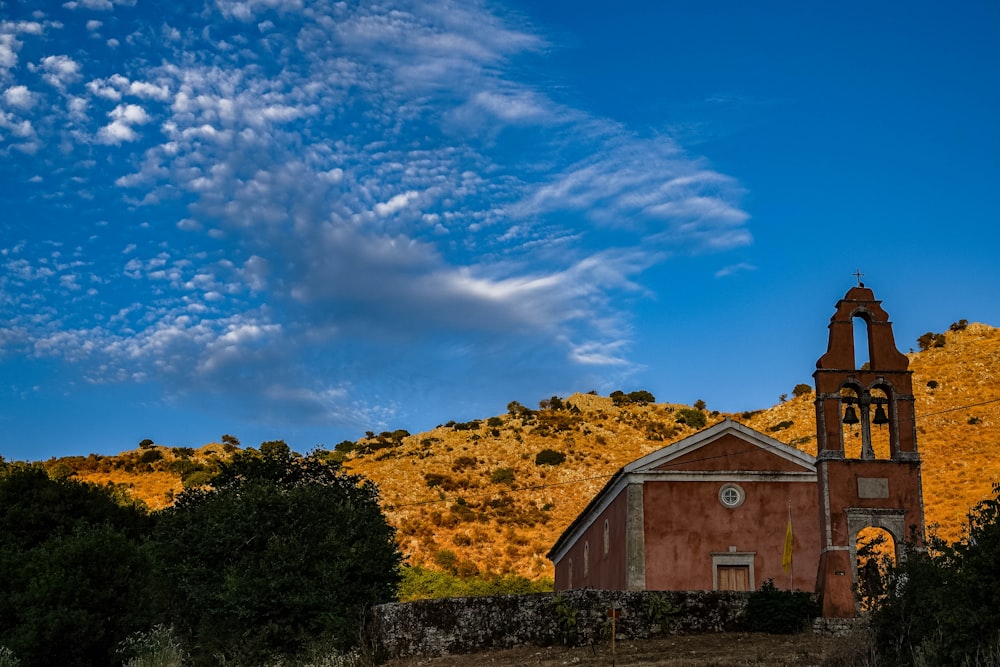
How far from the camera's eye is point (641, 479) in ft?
96.8

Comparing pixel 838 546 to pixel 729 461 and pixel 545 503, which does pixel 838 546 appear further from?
pixel 545 503

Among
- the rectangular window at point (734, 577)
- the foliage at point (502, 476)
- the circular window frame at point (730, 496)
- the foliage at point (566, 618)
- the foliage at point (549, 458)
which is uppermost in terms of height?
the foliage at point (549, 458)

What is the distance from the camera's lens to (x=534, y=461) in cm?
7712

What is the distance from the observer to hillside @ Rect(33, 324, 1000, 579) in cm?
5847

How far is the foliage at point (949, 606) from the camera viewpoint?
11.0 m

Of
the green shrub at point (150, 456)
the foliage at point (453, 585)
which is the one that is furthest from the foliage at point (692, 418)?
the green shrub at point (150, 456)

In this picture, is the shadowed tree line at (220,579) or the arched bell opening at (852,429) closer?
the shadowed tree line at (220,579)

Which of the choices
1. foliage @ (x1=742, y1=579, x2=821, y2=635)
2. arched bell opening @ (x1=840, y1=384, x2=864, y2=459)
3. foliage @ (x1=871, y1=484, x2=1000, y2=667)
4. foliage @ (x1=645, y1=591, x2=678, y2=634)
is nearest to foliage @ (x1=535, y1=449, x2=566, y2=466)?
arched bell opening @ (x1=840, y1=384, x2=864, y2=459)

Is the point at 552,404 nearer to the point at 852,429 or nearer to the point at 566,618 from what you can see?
the point at 852,429

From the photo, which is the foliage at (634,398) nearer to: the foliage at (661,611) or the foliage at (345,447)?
the foliage at (345,447)

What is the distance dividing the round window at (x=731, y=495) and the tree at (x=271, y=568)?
11376 millimetres

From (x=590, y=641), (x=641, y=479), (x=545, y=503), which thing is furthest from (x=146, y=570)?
(x=545, y=503)

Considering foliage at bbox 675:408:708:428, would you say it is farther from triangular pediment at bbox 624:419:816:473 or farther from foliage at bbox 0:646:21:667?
foliage at bbox 0:646:21:667

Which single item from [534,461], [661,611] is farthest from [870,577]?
[534,461]
